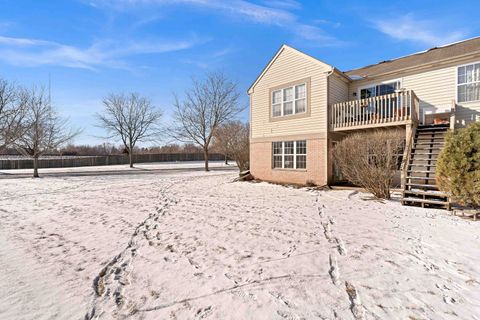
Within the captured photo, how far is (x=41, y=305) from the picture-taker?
299 centimetres

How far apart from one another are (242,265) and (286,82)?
38.9 feet

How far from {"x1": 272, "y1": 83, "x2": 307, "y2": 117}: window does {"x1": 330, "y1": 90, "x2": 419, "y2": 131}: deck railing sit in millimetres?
1777

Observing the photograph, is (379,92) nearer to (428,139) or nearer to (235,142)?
(428,139)

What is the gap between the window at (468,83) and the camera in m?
9.95

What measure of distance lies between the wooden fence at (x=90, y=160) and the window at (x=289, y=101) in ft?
113

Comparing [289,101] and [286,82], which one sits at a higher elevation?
[286,82]

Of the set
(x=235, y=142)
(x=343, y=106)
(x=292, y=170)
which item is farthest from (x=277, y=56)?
(x=235, y=142)

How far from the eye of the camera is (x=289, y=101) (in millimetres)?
13680

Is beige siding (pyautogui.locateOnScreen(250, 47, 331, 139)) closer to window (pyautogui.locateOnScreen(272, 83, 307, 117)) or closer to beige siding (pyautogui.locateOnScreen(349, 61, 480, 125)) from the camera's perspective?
window (pyautogui.locateOnScreen(272, 83, 307, 117))

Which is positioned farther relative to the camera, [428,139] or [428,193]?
[428,139]

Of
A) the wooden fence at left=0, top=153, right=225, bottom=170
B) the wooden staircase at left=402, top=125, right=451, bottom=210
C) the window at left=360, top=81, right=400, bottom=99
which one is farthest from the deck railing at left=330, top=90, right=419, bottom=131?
the wooden fence at left=0, top=153, right=225, bottom=170

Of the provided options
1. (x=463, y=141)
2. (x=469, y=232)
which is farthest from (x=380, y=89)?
(x=469, y=232)

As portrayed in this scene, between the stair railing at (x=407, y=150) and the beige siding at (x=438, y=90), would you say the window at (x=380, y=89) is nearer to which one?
the beige siding at (x=438, y=90)

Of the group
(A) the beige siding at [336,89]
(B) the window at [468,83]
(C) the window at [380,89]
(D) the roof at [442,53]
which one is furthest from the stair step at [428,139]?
(A) the beige siding at [336,89]
